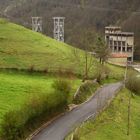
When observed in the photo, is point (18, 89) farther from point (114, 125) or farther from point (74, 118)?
point (114, 125)

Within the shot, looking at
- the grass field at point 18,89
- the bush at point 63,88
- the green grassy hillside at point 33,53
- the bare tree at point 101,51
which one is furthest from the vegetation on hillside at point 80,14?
the bush at point 63,88

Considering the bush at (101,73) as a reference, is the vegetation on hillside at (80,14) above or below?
above

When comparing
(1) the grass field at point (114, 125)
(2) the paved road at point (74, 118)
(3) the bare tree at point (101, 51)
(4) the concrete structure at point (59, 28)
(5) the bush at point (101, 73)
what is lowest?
(1) the grass field at point (114, 125)

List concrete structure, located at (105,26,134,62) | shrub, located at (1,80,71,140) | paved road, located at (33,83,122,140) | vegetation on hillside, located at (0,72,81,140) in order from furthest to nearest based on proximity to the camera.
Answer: concrete structure, located at (105,26,134,62) < paved road, located at (33,83,122,140) < vegetation on hillside, located at (0,72,81,140) < shrub, located at (1,80,71,140)

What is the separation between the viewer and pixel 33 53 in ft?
191

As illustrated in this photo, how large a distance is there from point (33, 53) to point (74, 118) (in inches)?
938

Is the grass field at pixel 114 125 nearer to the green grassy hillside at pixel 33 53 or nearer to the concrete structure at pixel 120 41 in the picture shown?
the green grassy hillside at pixel 33 53

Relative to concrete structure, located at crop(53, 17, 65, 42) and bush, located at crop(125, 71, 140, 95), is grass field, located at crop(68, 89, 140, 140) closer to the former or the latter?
bush, located at crop(125, 71, 140, 95)

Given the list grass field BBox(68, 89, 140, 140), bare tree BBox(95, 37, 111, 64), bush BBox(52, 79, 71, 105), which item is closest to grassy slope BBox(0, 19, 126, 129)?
bush BBox(52, 79, 71, 105)

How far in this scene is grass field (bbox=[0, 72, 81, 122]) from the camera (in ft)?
112

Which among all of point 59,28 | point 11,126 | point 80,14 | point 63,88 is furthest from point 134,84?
point 80,14

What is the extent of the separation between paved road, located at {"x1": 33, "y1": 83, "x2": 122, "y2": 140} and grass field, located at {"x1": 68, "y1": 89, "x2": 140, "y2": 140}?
91 centimetres

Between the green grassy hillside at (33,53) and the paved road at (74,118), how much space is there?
29.2 ft

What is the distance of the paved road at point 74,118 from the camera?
100 feet
